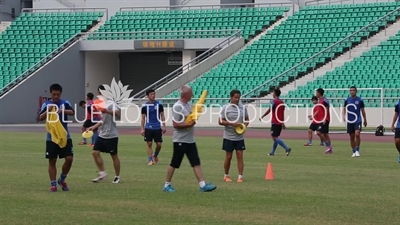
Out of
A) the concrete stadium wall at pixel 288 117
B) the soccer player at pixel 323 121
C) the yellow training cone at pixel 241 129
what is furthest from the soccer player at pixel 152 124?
the concrete stadium wall at pixel 288 117

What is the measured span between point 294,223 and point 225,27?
139 ft

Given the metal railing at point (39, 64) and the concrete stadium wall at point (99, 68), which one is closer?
the metal railing at point (39, 64)

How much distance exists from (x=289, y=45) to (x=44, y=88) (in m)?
15.0

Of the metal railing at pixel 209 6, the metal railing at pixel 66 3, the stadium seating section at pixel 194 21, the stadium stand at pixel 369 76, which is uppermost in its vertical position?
the metal railing at pixel 66 3

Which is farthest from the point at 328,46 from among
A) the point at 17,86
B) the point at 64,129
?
the point at 64,129

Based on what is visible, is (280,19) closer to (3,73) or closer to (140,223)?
(3,73)

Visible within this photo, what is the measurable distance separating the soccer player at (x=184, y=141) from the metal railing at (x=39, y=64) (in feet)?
118

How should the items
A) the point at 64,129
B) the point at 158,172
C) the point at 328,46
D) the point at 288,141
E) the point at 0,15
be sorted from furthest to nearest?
the point at 0,15 < the point at 328,46 < the point at 288,141 < the point at 158,172 < the point at 64,129

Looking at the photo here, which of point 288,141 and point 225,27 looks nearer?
point 288,141

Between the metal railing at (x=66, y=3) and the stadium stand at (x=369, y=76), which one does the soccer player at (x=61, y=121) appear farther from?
the metal railing at (x=66, y=3)

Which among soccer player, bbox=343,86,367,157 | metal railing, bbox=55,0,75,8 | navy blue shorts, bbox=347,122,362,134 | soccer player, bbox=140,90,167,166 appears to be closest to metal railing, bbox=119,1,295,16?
metal railing, bbox=55,0,75,8

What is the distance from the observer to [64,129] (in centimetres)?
1487

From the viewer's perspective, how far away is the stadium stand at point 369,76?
42.2 m

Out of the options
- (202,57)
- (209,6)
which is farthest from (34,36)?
(202,57)
